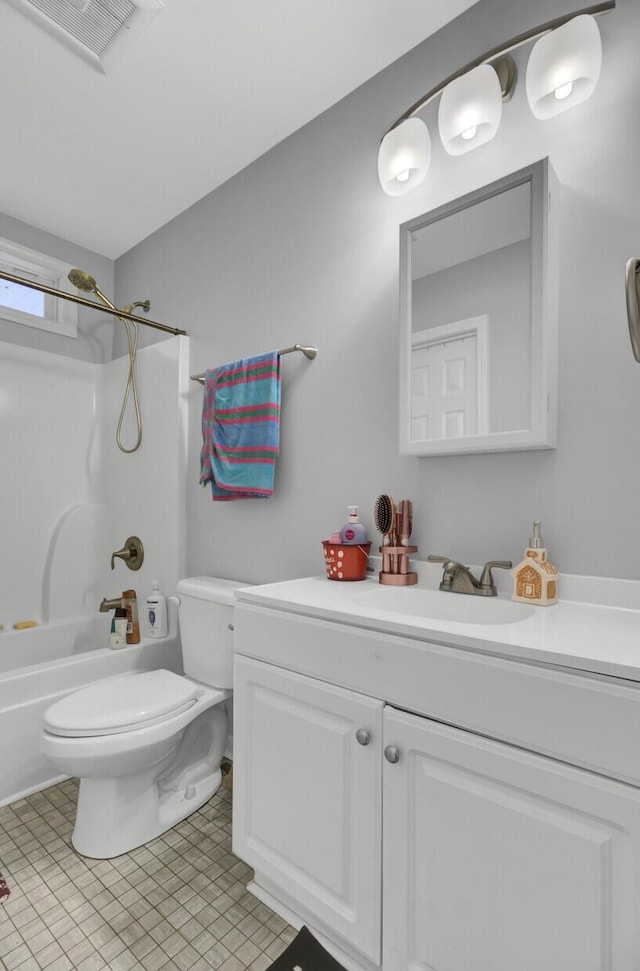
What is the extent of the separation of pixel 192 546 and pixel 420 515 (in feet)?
4.02

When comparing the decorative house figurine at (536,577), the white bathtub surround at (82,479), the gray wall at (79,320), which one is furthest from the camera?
the gray wall at (79,320)

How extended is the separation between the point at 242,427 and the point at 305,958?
1543 millimetres

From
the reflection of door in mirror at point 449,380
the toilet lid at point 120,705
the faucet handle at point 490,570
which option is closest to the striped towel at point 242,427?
the reflection of door in mirror at point 449,380

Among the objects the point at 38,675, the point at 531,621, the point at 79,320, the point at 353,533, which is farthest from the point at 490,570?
the point at 79,320

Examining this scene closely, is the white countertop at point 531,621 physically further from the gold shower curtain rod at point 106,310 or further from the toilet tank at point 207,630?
the gold shower curtain rod at point 106,310

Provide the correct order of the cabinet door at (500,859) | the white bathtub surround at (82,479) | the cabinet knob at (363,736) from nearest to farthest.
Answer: the cabinet door at (500,859) → the cabinet knob at (363,736) → the white bathtub surround at (82,479)

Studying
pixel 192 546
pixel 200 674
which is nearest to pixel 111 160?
pixel 192 546

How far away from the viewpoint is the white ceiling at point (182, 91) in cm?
145

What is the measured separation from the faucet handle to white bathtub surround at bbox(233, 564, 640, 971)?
45 mm

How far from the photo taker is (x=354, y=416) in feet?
5.46

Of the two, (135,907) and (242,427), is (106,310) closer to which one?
(242,427)

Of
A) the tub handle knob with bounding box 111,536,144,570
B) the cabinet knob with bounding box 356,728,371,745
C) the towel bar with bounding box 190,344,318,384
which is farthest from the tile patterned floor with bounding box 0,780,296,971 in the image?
the towel bar with bounding box 190,344,318,384

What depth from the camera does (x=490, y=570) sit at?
50.4 inches

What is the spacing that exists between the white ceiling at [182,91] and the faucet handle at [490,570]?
4.81ft
